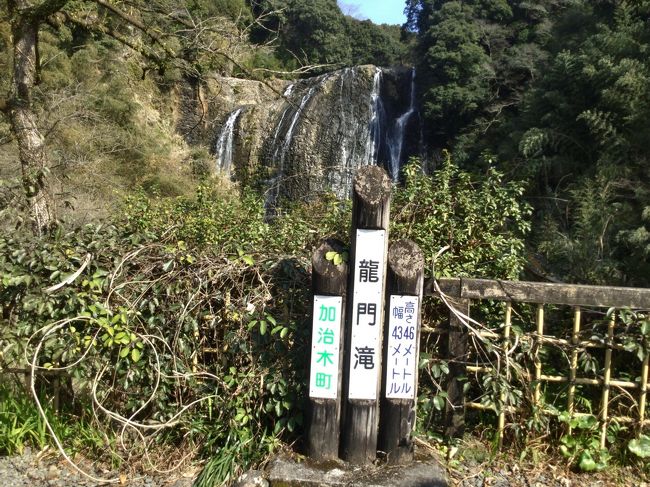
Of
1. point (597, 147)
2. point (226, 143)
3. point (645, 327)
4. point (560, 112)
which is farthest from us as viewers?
point (226, 143)

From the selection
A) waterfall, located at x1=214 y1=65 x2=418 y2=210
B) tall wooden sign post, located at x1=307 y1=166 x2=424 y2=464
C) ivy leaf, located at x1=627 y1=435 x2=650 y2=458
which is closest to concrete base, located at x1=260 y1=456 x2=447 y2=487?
tall wooden sign post, located at x1=307 y1=166 x2=424 y2=464

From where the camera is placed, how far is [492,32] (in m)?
18.0

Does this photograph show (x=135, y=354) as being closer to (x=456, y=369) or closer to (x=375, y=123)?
(x=456, y=369)

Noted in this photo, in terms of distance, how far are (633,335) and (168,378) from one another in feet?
8.30

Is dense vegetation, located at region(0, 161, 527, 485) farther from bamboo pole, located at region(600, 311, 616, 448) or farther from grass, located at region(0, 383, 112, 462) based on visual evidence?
bamboo pole, located at region(600, 311, 616, 448)

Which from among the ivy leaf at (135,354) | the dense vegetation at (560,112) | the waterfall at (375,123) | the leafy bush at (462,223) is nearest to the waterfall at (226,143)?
the waterfall at (375,123)

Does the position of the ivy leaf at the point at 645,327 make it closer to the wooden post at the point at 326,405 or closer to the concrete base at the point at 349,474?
the concrete base at the point at 349,474

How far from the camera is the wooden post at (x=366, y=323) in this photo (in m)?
2.82

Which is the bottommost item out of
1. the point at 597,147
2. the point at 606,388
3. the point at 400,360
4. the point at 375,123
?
the point at 606,388

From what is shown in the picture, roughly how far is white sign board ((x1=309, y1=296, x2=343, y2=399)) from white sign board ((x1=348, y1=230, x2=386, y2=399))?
8 centimetres

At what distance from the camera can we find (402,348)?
2.88m

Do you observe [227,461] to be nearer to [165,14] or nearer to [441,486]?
[441,486]

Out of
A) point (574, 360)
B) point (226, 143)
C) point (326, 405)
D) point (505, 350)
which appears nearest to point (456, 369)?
point (505, 350)

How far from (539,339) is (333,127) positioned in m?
14.2
